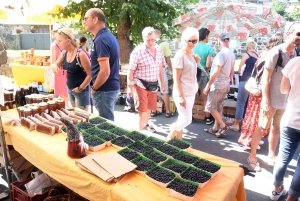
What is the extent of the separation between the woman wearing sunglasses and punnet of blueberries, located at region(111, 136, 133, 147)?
142 cm

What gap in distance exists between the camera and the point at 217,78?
3936 mm

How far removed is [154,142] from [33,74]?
19.2 feet

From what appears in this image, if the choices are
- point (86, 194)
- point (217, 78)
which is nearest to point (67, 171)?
point (86, 194)

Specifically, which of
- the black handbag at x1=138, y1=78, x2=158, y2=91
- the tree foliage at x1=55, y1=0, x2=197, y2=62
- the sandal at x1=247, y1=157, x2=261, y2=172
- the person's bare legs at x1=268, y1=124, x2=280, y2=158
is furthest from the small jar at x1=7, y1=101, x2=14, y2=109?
the tree foliage at x1=55, y1=0, x2=197, y2=62

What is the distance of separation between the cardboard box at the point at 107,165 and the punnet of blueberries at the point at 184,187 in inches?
11.5

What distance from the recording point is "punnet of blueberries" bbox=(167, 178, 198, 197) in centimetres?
139

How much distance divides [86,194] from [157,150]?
0.58 metres

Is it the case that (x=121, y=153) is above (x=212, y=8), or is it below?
below

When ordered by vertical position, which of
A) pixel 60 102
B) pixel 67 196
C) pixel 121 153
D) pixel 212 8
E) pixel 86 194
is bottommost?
pixel 67 196

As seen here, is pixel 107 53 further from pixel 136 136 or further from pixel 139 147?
pixel 139 147

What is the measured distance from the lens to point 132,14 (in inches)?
218

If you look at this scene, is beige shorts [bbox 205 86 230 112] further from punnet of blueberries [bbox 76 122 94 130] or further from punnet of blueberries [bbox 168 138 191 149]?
punnet of blueberries [bbox 76 122 94 130]

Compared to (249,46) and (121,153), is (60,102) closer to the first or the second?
(121,153)

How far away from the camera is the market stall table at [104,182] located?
4.72ft
